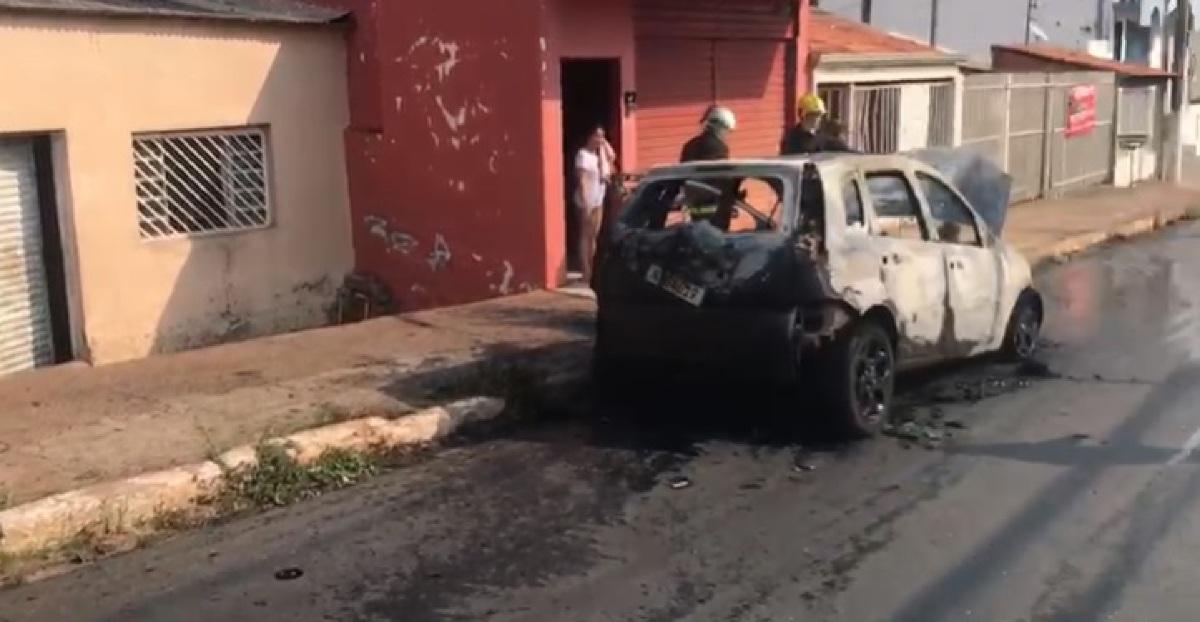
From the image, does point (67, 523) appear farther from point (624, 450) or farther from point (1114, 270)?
point (1114, 270)

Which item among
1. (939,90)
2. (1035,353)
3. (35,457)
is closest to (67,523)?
(35,457)

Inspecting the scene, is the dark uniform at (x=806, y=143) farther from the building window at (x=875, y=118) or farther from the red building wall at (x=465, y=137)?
the building window at (x=875, y=118)

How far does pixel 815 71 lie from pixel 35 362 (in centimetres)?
970

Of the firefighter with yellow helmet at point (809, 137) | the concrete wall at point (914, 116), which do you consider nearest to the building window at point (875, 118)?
the concrete wall at point (914, 116)

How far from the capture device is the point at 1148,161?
2877 cm

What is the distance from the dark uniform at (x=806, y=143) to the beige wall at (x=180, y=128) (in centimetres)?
466

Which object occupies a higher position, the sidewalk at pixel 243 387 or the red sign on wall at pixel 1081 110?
the red sign on wall at pixel 1081 110

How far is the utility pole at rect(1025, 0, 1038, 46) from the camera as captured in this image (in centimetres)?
3912

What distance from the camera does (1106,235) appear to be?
18734 mm

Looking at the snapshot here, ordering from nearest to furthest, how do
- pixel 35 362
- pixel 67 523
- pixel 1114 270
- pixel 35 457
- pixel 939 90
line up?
pixel 67 523 < pixel 35 457 < pixel 35 362 < pixel 1114 270 < pixel 939 90

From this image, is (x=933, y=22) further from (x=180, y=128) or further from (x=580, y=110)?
(x=180, y=128)

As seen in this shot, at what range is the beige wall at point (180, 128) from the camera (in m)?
10.8

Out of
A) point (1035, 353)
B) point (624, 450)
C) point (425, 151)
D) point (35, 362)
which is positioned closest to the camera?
point (624, 450)

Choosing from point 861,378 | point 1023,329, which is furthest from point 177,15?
point 1023,329
